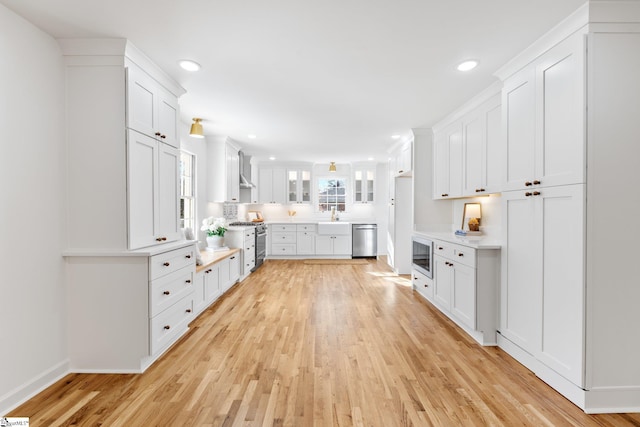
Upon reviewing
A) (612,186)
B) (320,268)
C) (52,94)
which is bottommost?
(320,268)

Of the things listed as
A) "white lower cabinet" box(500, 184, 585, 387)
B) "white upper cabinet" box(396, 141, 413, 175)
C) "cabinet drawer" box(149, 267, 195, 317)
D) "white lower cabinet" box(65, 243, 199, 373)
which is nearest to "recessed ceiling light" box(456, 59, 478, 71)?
"white lower cabinet" box(500, 184, 585, 387)

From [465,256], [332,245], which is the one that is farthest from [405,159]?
[332,245]

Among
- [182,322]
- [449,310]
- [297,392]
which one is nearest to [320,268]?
[449,310]

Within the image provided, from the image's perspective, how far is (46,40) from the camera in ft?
7.03

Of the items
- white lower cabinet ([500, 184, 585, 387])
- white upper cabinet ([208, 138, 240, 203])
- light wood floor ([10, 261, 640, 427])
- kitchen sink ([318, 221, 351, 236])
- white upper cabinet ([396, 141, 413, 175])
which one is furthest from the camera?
kitchen sink ([318, 221, 351, 236])

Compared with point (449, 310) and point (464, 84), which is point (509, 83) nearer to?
point (464, 84)

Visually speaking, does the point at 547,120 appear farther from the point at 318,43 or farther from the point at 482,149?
the point at 318,43

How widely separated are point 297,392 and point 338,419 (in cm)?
37

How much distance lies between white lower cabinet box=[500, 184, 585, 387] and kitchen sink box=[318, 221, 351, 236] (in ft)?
16.4

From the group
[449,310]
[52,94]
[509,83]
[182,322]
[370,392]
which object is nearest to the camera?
[370,392]

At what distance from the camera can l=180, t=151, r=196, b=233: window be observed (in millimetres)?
4459

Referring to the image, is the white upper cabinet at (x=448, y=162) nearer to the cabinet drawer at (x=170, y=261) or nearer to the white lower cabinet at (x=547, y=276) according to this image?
the white lower cabinet at (x=547, y=276)

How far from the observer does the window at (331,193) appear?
8273 mm

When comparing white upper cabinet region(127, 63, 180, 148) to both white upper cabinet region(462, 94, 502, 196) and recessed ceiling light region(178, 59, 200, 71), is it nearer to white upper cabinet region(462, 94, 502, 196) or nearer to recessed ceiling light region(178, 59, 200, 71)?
recessed ceiling light region(178, 59, 200, 71)
